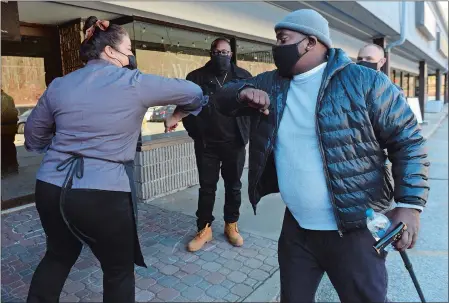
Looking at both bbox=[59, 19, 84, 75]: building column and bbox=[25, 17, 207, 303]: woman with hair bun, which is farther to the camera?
bbox=[59, 19, 84, 75]: building column

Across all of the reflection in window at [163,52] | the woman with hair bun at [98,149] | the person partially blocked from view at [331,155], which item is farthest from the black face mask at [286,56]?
the reflection in window at [163,52]

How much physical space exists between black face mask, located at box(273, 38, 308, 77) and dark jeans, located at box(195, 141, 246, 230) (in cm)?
180

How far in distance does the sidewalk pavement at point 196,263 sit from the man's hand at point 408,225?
1.59 metres

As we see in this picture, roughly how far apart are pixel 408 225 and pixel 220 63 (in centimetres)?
241

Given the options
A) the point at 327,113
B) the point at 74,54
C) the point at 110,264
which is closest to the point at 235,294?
the point at 110,264

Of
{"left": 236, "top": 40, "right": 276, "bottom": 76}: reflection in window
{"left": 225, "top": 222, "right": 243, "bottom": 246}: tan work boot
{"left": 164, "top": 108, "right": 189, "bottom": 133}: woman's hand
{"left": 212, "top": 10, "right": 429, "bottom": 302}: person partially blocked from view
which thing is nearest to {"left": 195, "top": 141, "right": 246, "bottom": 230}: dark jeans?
{"left": 225, "top": 222, "right": 243, "bottom": 246}: tan work boot

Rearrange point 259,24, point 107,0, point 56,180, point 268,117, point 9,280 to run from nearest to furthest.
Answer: point 56,180 → point 268,117 → point 9,280 → point 107,0 → point 259,24

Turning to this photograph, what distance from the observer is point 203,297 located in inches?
116

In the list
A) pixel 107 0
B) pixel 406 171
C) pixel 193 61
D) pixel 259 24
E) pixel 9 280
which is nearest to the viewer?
pixel 406 171

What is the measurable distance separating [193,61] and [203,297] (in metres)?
4.46

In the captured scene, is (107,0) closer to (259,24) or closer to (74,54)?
(74,54)

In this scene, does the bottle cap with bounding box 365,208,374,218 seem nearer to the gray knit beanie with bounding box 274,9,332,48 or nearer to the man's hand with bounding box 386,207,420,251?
the man's hand with bounding box 386,207,420,251

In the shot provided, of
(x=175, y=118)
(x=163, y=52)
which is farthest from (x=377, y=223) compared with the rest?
(x=163, y=52)

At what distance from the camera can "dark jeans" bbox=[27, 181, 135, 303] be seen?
1.85 meters
